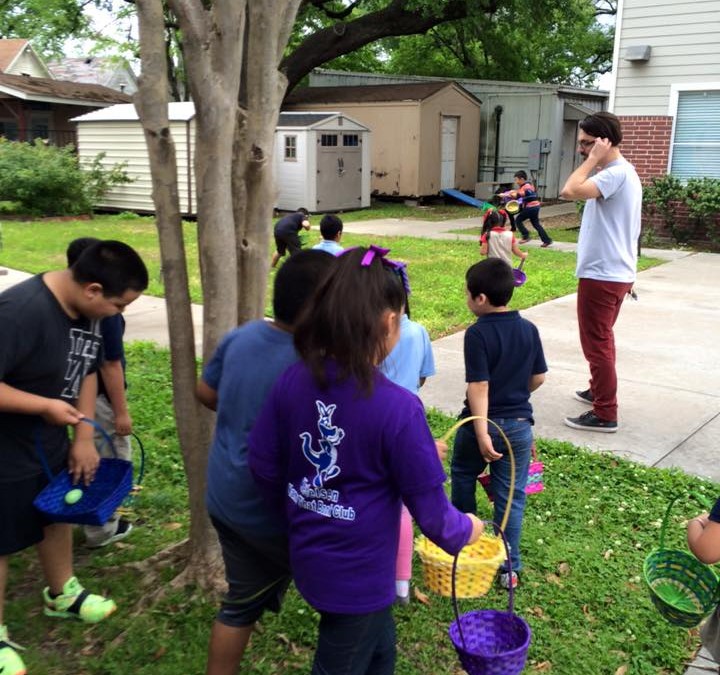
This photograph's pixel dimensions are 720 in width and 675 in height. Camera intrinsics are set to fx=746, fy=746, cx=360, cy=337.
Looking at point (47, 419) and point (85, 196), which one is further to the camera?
point (85, 196)

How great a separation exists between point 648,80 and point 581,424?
10829 mm

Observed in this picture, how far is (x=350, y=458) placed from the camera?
1770 millimetres

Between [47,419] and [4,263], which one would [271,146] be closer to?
[47,419]

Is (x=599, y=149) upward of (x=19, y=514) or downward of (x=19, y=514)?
upward

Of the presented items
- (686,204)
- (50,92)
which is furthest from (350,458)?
(50,92)

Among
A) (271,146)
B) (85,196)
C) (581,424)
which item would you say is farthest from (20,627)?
(85,196)

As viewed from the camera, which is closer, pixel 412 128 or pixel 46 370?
pixel 46 370

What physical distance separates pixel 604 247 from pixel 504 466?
222 centimetres

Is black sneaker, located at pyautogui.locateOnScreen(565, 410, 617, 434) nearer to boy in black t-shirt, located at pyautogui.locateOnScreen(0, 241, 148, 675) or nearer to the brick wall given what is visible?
boy in black t-shirt, located at pyautogui.locateOnScreen(0, 241, 148, 675)

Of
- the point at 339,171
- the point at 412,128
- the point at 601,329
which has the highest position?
the point at 412,128

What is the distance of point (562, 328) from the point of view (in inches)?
300

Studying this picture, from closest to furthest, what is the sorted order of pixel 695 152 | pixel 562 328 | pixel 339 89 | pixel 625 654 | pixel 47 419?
pixel 47 419 < pixel 625 654 < pixel 562 328 < pixel 695 152 < pixel 339 89

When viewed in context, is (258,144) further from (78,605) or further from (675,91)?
(675,91)

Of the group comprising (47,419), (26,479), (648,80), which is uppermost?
(648,80)
